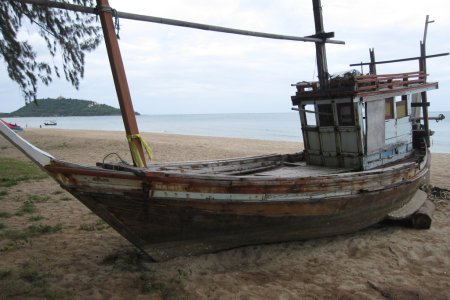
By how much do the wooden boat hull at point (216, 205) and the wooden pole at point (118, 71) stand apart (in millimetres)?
579

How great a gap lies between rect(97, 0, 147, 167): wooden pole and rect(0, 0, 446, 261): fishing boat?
0.04ft

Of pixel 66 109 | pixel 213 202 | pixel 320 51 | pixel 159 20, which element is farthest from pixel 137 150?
pixel 66 109

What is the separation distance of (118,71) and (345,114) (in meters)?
4.34

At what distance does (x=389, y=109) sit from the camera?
7555 mm

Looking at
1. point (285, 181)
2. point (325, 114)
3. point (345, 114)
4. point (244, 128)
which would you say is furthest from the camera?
point (244, 128)

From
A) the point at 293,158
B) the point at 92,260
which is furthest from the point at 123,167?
the point at 293,158

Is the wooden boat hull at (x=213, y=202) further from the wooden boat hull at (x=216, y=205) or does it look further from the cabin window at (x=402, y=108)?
the cabin window at (x=402, y=108)

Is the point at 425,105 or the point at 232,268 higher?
the point at 425,105

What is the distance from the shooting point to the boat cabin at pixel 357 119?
6.83m

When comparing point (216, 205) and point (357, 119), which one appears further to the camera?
point (357, 119)

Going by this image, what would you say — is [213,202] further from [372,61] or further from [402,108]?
[372,61]

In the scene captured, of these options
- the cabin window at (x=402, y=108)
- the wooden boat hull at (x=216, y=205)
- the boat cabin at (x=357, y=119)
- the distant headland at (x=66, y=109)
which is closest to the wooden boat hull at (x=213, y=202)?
the wooden boat hull at (x=216, y=205)

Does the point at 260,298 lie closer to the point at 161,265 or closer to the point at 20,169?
the point at 161,265

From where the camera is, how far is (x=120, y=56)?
456cm
